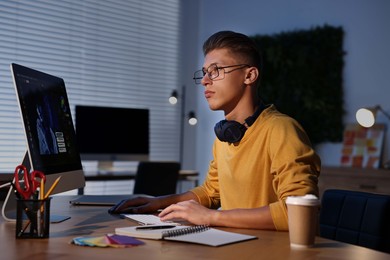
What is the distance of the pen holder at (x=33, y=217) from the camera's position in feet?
4.34

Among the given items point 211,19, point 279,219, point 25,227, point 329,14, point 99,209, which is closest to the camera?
point 25,227

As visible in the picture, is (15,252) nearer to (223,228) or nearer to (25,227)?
(25,227)

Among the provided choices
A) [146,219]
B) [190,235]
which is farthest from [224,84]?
[190,235]

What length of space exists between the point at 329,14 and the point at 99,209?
4.01 metres

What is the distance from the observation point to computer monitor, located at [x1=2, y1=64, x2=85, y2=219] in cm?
151

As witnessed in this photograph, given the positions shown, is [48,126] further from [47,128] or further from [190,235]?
[190,235]

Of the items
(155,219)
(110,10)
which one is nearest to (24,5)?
(110,10)

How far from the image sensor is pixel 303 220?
4.24 feet

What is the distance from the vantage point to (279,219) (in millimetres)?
1509

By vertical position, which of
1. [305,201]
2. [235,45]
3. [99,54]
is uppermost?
[99,54]

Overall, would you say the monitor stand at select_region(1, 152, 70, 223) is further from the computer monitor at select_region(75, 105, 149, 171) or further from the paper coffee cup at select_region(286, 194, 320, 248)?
the computer monitor at select_region(75, 105, 149, 171)

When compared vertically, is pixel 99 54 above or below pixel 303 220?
above

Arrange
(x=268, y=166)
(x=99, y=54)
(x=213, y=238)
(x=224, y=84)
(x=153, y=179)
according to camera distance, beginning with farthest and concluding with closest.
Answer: (x=99, y=54), (x=153, y=179), (x=224, y=84), (x=268, y=166), (x=213, y=238)

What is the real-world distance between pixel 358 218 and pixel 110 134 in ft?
10.7
